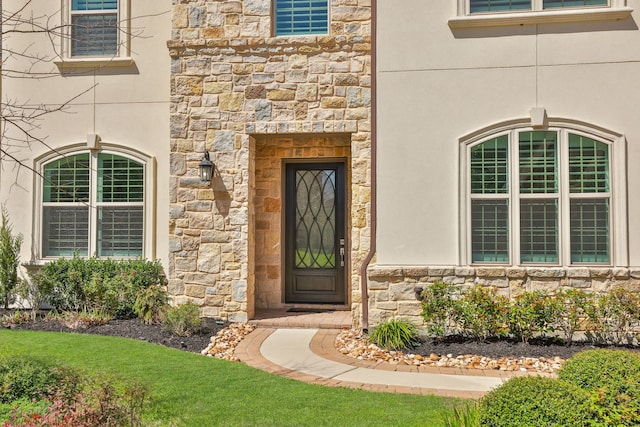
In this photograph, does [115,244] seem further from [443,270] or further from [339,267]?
[443,270]

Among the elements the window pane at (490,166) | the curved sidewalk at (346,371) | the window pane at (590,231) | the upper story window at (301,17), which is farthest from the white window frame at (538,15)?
the curved sidewalk at (346,371)

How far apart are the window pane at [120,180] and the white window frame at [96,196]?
7 cm

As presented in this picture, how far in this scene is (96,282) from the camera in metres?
8.15

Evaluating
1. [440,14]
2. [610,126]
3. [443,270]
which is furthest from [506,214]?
[440,14]

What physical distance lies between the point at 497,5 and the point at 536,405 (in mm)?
5970

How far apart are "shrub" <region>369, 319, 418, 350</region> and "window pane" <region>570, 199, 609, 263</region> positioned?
2373 millimetres

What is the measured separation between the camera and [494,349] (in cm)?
645

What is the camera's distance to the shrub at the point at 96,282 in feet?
26.8

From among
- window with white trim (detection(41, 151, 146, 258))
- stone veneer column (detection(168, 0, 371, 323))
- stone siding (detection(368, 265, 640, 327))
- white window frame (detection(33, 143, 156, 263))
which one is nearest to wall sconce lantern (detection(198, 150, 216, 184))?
stone veneer column (detection(168, 0, 371, 323))

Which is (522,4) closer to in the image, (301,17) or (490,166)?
(490,166)

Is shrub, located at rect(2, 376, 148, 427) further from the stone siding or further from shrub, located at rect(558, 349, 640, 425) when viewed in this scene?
the stone siding

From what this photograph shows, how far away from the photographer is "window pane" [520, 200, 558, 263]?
6.95m

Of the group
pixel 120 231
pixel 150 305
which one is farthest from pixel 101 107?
pixel 150 305

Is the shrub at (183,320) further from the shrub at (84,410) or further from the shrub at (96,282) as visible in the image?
the shrub at (84,410)
